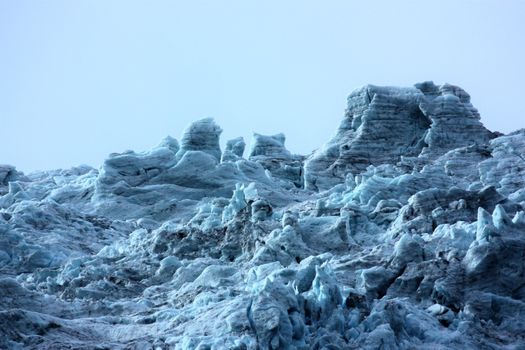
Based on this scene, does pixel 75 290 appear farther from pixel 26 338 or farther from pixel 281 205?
pixel 281 205

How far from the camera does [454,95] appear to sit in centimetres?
4394

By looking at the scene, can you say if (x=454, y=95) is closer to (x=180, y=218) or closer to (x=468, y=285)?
(x=180, y=218)

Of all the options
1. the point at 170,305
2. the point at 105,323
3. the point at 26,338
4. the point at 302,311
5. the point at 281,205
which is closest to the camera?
the point at 26,338

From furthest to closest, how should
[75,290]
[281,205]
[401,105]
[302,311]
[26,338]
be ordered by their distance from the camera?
[401,105] → [281,205] → [75,290] → [302,311] → [26,338]

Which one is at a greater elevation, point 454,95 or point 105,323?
point 454,95

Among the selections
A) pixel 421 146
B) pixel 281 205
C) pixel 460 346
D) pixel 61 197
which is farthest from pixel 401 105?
pixel 460 346

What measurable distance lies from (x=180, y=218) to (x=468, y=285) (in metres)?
19.5

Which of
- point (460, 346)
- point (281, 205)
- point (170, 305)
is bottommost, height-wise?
point (170, 305)

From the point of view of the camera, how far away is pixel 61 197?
131ft

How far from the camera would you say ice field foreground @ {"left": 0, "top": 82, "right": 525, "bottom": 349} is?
13461 millimetres

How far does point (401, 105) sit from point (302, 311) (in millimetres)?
31376

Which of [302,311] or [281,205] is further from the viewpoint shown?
[281,205]

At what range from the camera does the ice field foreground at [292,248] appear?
1346 centimetres

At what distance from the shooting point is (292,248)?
806 inches
